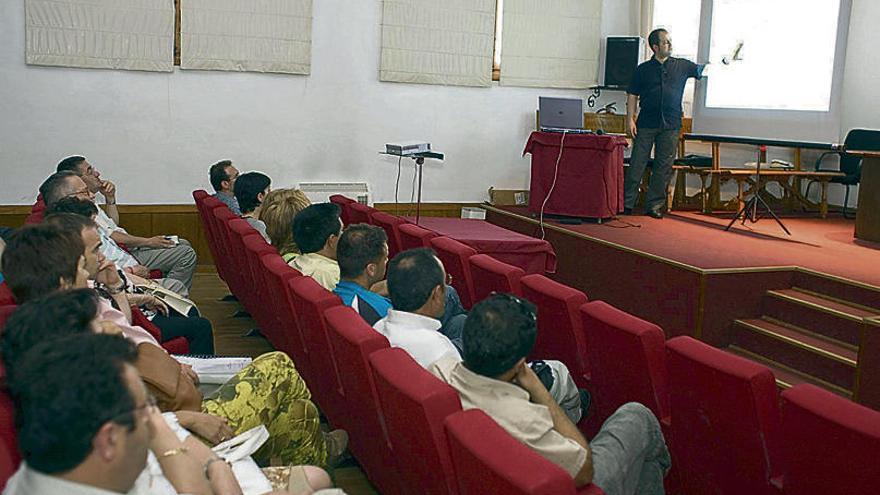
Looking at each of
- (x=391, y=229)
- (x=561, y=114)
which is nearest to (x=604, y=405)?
(x=391, y=229)

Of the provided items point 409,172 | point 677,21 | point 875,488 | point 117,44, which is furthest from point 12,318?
point 677,21

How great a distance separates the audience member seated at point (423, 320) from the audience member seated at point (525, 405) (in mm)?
388

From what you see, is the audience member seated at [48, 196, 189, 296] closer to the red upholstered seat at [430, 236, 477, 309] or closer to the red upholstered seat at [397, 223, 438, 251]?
the red upholstered seat at [397, 223, 438, 251]

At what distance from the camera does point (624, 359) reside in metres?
2.96

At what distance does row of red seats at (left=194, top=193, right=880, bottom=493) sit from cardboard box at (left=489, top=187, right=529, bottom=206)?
192 inches

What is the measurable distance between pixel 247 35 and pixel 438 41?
1.77m

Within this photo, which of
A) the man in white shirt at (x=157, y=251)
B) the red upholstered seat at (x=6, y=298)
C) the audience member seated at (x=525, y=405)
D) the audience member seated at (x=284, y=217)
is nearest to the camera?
the audience member seated at (x=525, y=405)

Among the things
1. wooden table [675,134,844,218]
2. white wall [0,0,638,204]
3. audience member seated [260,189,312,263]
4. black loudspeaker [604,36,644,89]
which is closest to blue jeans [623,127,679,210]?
wooden table [675,134,844,218]

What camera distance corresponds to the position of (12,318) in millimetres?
1992

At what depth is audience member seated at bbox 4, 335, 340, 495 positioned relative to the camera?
1.41 meters

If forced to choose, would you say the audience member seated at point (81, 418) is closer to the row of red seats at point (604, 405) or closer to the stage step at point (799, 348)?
the row of red seats at point (604, 405)

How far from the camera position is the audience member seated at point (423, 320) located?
2.90m

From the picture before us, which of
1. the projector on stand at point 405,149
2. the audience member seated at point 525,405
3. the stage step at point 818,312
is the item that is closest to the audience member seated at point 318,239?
the audience member seated at point 525,405

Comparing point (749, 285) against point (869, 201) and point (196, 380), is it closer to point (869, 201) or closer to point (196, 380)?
point (869, 201)
